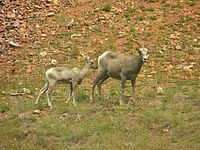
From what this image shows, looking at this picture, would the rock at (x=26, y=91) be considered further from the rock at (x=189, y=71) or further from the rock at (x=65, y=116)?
the rock at (x=189, y=71)

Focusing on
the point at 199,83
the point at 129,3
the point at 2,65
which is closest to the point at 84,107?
the point at 199,83

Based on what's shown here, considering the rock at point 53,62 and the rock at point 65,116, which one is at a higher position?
the rock at point 53,62

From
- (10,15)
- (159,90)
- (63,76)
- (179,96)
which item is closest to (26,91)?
(63,76)

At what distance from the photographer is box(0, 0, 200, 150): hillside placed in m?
6.93

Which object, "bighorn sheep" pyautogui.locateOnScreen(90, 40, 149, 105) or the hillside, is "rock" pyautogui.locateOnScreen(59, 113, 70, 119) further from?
"bighorn sheep" pyautogui.locateOnScreen(90, 40, 149, 105)

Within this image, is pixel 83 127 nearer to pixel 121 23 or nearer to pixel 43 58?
pixel 43 58

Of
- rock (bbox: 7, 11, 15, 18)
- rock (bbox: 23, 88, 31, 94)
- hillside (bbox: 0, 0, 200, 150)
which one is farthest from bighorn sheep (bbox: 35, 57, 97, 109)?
rock (bbox: 7, 11, 15, 18)

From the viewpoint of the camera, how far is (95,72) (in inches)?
536

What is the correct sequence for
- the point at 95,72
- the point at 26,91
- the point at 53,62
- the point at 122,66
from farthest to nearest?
1. the point at 53,62
2. the point at 95,72
3. the point at 26,91
4. the point at 122,66

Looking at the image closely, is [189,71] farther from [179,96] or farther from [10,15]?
[10,15]

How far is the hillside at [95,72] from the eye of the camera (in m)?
6.93

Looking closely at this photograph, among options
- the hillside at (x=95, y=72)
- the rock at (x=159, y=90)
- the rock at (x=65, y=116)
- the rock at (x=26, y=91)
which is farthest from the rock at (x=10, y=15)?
the rock at (x=65, y=116)

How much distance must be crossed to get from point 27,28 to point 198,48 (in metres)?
10.3

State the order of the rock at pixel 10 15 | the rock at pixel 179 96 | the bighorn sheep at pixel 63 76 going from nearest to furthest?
the bighorn sheep at pixel 63 76 < the rock at pixel 179 96 < the rock at pixel 10 15
